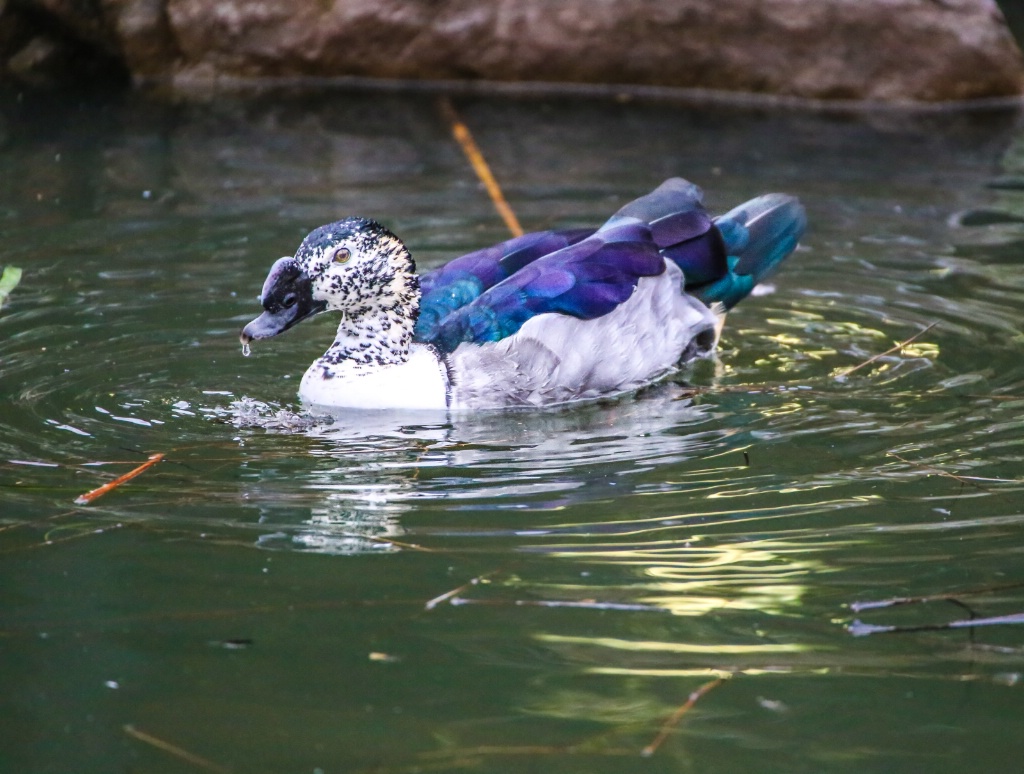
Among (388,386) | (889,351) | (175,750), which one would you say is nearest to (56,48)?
(388,386)

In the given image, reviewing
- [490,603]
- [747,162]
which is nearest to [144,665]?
[490,603]

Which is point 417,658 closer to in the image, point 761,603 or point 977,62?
point 761,603

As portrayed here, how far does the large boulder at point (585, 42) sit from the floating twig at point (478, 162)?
654mm

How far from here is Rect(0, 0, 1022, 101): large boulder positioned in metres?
11.0

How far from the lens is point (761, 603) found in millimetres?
3938

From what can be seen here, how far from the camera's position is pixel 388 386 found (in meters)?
5.80

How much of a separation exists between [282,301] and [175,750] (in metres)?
2.66

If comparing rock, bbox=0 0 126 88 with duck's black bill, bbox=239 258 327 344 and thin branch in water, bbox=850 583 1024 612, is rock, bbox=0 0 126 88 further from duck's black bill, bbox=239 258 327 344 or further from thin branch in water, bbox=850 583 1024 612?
thin branch in water, bbox=850 583 1024 612

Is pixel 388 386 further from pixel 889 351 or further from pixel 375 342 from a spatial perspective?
pixel 889 351

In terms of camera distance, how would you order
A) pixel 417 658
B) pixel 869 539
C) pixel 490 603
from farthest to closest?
1. pixel 869 539
2. pixel 490 603
3. pixel 417 658

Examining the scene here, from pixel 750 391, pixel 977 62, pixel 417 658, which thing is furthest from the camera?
pixel 977 62

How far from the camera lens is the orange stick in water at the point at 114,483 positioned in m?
4.59

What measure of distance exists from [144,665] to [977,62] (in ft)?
30.0

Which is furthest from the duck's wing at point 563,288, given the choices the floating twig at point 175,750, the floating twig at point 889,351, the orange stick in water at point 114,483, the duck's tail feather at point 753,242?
the floating twig at point 175,750
